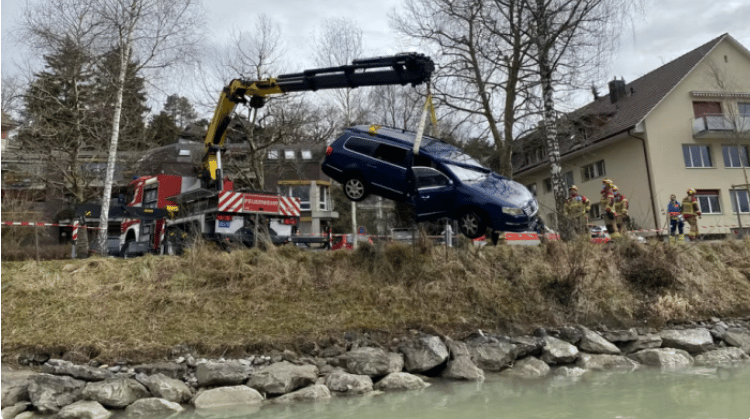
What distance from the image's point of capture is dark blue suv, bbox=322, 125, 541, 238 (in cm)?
997

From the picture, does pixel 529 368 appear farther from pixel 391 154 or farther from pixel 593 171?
pixel 593 171

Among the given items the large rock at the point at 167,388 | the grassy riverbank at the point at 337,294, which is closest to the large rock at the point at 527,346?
the grassy riverbank at the point at 337,294

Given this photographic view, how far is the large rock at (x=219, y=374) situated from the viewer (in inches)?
369

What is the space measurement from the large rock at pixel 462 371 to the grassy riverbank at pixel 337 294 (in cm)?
102

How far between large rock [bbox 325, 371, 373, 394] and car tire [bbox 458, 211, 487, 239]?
3280 millimetres

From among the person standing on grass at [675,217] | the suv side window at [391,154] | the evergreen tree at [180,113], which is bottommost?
the person standing on grass at [675,217]

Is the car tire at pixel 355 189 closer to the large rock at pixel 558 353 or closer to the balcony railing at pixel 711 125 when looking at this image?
the large rock at pixel 558 353

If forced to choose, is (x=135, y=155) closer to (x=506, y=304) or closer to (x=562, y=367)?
(x=506, y=304)

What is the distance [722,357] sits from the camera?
11180 millimetres

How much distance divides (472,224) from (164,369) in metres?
6.14

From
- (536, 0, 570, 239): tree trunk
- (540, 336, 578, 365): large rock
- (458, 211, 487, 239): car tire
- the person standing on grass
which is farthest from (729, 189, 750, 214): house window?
(458, 211, 487, 239): car tire

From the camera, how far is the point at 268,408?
8.74 m

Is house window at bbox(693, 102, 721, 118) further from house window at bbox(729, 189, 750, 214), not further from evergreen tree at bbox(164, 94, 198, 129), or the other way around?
evergreen tree at bbox(164, 94, 198, 129)

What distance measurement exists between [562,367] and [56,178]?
83.2 feet
